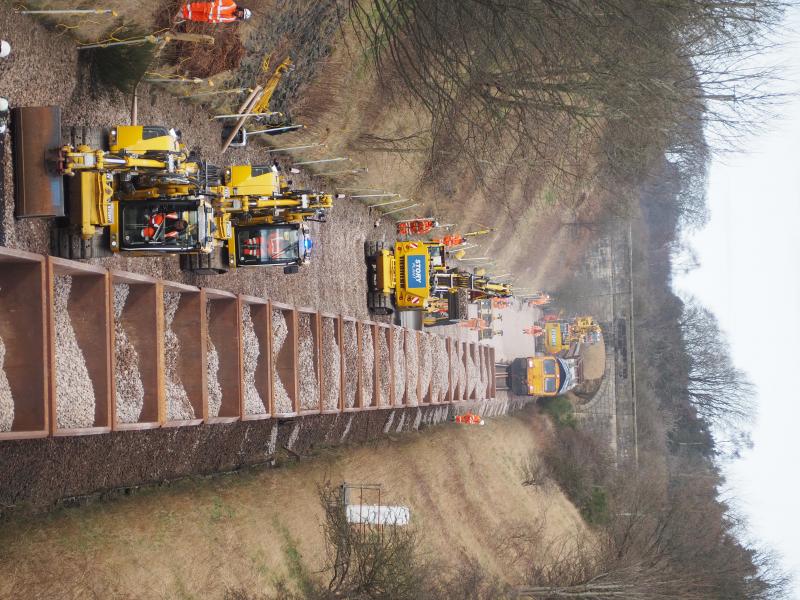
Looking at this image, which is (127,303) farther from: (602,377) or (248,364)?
(602,377)

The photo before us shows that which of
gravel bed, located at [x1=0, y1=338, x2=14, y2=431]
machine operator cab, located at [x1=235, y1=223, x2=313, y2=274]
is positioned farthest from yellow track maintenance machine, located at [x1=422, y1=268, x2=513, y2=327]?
gravel bed, located at [x1=0, y1=338, x2=14, y2=431]

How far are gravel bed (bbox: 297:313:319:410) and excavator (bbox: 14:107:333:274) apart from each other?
3.63 meters

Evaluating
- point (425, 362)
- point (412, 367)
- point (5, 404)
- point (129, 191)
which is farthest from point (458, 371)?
point (5, 404)

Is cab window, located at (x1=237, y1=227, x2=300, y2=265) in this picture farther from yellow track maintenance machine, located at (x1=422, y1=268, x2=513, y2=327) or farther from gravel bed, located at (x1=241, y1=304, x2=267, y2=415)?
yellow track maintenance machine, located at (x1=422, y1=268, x2=513, y2=327)

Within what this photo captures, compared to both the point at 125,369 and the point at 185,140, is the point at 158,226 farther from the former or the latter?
the point at 185,140

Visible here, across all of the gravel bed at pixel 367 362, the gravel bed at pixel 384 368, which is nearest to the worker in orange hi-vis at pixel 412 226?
the gravel bed at pixel 384 368

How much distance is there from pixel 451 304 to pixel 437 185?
4.15 metres

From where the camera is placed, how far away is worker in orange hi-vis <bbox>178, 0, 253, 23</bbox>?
1457 centimetres

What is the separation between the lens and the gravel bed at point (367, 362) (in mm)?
23438

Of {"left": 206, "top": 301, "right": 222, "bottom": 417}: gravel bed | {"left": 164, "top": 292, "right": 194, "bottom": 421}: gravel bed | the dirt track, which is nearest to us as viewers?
the dirt track

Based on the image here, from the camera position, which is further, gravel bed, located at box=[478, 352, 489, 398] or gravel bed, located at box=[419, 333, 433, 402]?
gravel bed, located at box=[478, 352, 489, 398]

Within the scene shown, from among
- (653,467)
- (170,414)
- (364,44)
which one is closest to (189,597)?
(170,414)

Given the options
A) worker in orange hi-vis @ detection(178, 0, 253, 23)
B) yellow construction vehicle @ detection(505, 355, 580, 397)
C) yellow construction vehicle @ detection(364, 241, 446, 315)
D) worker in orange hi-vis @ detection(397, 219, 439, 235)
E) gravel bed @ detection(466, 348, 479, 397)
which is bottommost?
yellow construction vehicle @ detection(505, 355, 580, 397)

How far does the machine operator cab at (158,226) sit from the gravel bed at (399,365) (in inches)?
493
